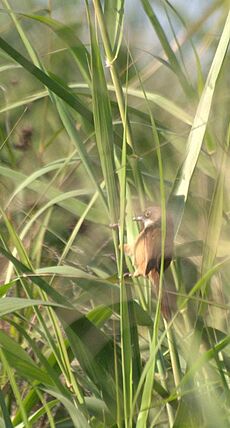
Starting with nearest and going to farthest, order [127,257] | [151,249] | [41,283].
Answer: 1. [41,283]
2. [151,249]
3. [127,257]

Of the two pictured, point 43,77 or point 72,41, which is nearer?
point 43,77

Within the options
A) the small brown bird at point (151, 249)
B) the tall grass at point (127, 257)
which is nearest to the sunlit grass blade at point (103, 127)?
the tall grass at point (127, 257)

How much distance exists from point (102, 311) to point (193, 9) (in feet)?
2.16

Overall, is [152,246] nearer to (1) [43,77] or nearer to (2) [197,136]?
(2) [197,136]

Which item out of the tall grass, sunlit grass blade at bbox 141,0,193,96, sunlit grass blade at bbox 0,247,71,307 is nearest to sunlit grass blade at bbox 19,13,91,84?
the tall grass

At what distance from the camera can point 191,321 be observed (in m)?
1.51

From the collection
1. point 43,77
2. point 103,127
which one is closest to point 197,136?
point 103,127

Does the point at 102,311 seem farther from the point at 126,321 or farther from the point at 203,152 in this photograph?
the point at 203,152

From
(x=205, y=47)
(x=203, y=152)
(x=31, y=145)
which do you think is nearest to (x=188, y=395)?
(x=203, y=152)

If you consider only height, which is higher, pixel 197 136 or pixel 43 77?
pixel 43 77

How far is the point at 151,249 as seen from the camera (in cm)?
142

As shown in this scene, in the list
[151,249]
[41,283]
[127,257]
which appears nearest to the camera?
[41,283]

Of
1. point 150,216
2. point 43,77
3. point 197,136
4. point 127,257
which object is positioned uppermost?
point 43,77

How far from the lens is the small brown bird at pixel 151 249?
1381mm
